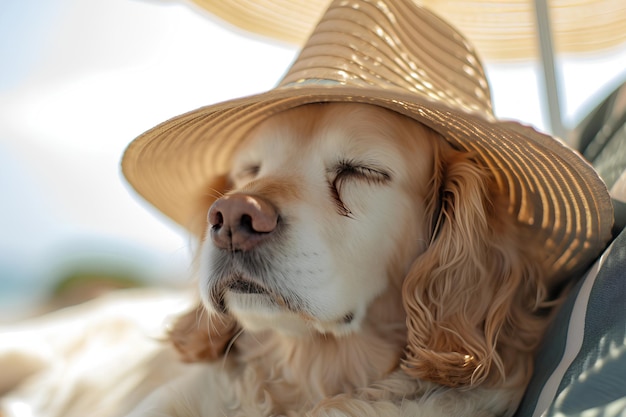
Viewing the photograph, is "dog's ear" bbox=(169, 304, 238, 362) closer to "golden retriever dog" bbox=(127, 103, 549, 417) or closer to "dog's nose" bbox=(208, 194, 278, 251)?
"golden retriever dog" bbox=(127, 103, 549, 417)

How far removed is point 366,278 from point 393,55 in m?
0.46

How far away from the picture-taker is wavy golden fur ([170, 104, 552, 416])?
4.52ft

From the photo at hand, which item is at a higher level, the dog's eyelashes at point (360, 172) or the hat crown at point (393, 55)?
the hat crown at point (393, 55)

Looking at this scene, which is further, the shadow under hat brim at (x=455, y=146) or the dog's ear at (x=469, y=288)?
the dog's ear at (x=469, y=288)

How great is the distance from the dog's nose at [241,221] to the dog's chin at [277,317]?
0.11 m

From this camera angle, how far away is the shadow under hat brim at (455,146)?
4.14ft

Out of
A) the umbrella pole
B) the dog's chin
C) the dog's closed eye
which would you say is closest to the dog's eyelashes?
the dog's closed eye

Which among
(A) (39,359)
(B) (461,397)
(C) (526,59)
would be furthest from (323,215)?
(C) (526,59)

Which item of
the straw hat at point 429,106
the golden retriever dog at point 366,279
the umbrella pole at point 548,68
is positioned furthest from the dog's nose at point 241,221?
the umbrella pole at point 548,68

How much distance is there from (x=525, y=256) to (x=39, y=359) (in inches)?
63.8

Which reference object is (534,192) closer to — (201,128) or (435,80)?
(435,80)

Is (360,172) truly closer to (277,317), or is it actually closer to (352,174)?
(352,174)

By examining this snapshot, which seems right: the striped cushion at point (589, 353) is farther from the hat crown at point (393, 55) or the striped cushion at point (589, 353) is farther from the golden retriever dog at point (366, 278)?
the hat crown at point (393, 55)

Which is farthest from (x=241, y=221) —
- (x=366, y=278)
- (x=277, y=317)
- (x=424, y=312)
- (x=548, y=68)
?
(x=548, y=68)
